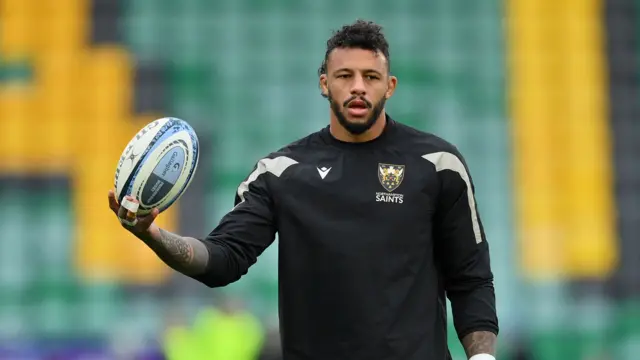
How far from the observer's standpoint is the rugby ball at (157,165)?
3.03m

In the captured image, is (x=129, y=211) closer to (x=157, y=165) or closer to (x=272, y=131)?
(x=157, y=165)

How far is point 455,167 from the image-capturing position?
3395 millimetres

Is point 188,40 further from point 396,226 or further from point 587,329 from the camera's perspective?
point 396,226

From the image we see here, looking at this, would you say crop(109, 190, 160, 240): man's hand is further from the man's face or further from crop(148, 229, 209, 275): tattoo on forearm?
the man's face

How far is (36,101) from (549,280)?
5.33m

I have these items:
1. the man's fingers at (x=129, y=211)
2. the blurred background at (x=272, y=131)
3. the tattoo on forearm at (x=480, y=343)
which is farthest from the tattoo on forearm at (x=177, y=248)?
the blurred background at (x=272, y=131)

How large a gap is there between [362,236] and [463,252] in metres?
0.35

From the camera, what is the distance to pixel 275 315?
10086mm

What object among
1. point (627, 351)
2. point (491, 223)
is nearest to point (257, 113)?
point (491, 223)

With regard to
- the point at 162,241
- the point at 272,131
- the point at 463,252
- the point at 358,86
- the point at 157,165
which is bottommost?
the point at 272,131

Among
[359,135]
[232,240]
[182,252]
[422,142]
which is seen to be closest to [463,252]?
[422,142]

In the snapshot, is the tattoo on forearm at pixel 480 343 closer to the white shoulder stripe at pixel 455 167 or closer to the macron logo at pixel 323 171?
the white shoulder stripe at pixel 455 167

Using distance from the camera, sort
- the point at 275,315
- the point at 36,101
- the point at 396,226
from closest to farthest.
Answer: the point at 396,226 → the point at 275,315 → the point at 36,101

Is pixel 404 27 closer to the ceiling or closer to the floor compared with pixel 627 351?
closer to the ceiling
